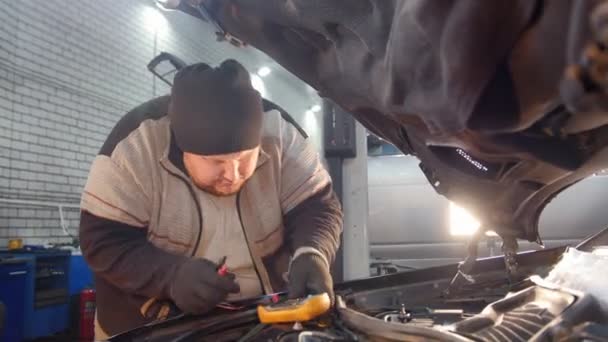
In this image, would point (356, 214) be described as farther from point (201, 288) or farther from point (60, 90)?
point (60, 90)

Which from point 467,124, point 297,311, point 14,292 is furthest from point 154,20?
point 467,124

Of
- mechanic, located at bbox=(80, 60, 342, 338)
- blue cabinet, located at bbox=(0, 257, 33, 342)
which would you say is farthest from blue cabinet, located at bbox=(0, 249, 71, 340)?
mechanic, located at bbox=(80, 60, 342, 338)

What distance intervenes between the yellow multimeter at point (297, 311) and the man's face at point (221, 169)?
540 millimetres

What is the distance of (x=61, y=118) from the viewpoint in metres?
4.47

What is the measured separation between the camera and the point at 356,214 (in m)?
2.62

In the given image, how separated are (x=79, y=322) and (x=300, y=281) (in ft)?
9.78

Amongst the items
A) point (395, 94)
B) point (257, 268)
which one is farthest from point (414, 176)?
point (395, 94)

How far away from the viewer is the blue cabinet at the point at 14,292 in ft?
10.5

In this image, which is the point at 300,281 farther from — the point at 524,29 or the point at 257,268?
the point at 524,29

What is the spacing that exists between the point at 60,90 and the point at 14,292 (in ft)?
6.34

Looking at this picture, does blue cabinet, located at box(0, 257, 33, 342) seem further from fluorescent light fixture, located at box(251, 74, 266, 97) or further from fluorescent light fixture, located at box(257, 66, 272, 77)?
fluorescent light fixture, located at box(257, 66, 272, 77)

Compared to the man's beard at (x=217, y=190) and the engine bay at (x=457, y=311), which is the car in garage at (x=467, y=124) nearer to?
the engine bay at (x=457, y=311)

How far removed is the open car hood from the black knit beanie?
1.83 ft

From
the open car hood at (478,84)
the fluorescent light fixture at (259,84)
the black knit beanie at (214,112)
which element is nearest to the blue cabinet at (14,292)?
the black knit beanie at (214,112)
